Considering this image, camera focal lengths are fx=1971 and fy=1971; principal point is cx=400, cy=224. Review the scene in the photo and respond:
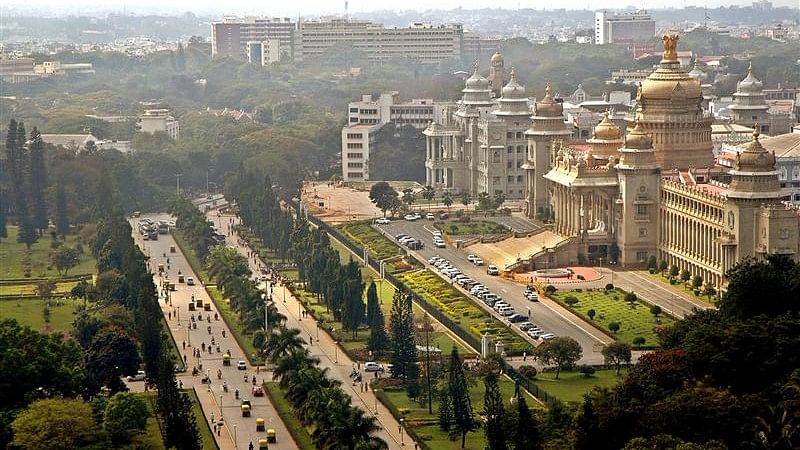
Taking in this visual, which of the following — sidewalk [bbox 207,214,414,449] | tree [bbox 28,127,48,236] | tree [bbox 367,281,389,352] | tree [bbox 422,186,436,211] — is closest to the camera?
sidewalk [bbox 207,214,414,449]

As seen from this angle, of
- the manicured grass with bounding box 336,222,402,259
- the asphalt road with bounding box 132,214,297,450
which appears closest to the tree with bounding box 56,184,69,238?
the asphalt road with bounding box 132,214,297,450

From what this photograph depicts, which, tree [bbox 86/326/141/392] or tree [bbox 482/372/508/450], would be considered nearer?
tree [bbox 482/372/508/450]

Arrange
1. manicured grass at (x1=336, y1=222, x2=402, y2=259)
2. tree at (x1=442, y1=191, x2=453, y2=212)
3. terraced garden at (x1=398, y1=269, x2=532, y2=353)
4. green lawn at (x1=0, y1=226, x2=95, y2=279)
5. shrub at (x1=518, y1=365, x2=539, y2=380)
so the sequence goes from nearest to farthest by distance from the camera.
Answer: shrub at (x1=518, y1=365, x2=539, y2=380)
terraced garden at (x1=398, y1=269, x2=532, y2=353)
green lawn at (x1=0, y1=226, x2=95, y2=279)
manicured grass at (x1=336, y1=222, x2=402, y2=259)
tree at (x1=442, y1=191, x2=453, y2=212)

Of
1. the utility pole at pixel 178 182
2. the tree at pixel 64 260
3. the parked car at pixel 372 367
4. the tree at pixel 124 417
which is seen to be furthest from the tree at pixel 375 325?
the utility pole at pixel 178 182

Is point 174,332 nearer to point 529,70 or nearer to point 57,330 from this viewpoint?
point 57,330

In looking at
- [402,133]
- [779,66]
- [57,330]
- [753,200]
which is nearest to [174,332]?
[57,330]

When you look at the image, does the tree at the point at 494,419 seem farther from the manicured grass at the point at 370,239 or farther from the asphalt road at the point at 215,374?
the manicured grass at the point at 370,239

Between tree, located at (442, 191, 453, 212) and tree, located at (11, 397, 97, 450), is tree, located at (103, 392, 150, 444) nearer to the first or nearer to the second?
tree, located at (11, 397, 97, 450)
